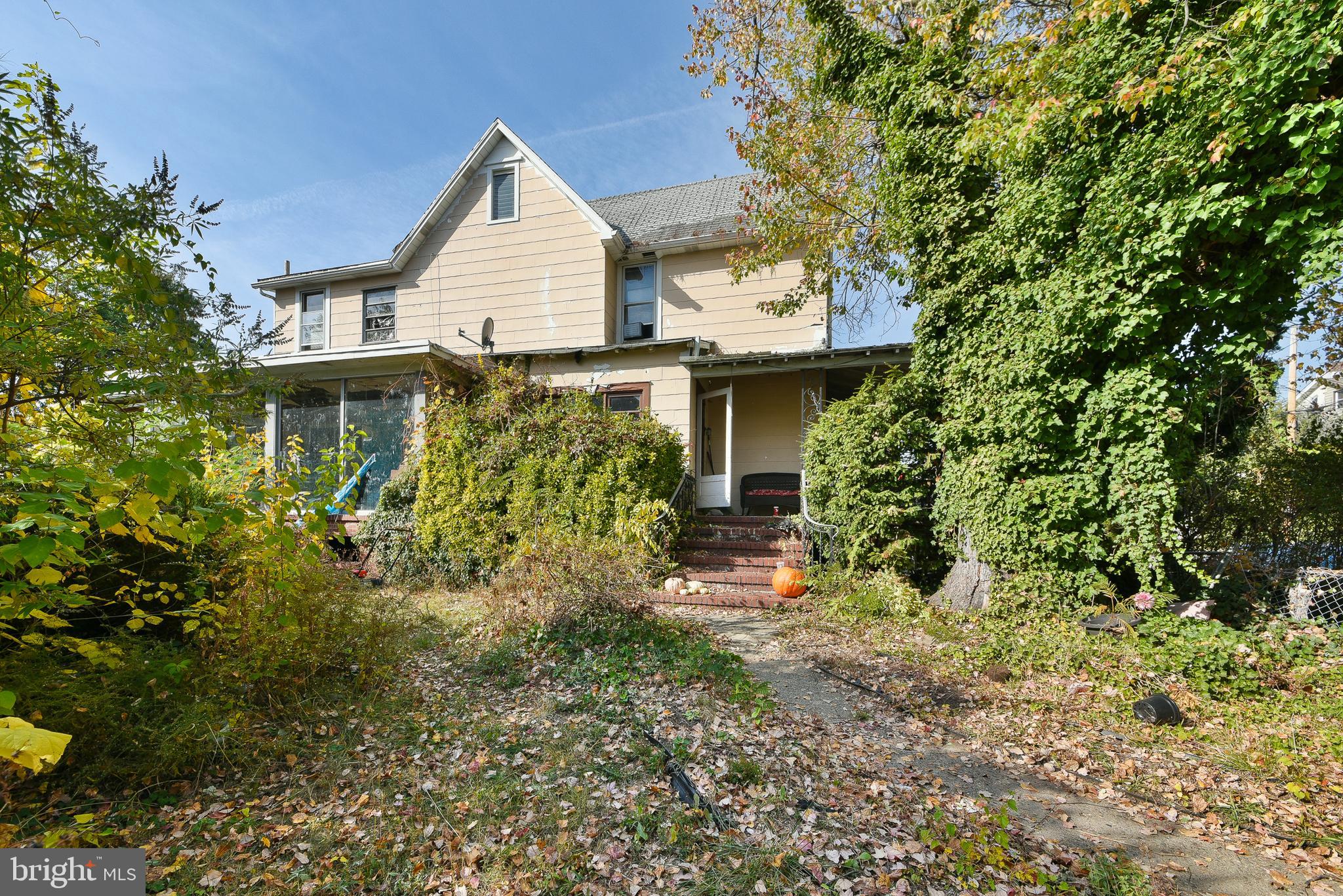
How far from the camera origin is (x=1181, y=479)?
18.9ft

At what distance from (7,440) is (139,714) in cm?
158

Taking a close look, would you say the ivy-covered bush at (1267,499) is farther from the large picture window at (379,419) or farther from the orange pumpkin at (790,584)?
the large picture window at (379,419)

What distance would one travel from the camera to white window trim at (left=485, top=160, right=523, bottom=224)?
1368cm

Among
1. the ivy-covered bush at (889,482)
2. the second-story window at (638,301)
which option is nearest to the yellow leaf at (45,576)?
the ivy-covered bush at (889,482)

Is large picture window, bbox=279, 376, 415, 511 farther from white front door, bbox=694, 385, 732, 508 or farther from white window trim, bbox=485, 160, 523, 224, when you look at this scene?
white front door, bbox=694, 385, 732, 508

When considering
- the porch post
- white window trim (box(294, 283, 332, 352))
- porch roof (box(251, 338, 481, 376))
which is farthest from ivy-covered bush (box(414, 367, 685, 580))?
white window trim (box(294, 283, 332, 352))

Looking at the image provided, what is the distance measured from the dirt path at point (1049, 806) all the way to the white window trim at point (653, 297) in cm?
923

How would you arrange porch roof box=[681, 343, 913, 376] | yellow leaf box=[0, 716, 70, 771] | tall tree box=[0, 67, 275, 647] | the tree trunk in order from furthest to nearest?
porch roof box=[681, 343, 913, 376]
the tree trunk
tall tree box=[0, 67, 275, 647]
yellow leaf box=[0, 716, 70, 771]

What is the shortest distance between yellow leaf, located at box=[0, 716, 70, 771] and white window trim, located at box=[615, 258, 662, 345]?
39.3 ft

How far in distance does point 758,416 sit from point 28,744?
457 inches

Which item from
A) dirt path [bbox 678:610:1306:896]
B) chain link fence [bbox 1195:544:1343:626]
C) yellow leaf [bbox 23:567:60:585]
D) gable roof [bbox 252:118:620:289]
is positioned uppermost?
gable roof [bbox 252:118:620:289]

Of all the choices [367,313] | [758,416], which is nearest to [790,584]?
[758,416]

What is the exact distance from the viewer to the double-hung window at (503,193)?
13.8 meters

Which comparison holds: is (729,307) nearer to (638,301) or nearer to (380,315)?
(638,301)
